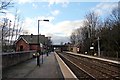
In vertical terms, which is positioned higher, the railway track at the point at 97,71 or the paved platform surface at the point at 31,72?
the paved platform surface at the point at 31,72

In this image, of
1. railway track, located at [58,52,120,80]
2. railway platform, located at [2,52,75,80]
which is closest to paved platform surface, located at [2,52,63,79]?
railway platform, located at [2,52,75,80]

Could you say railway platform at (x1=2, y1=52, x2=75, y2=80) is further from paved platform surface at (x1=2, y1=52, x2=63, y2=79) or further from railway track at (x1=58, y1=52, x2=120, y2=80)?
railway track at (x1=58, y1=52, x2=120, y2=80)

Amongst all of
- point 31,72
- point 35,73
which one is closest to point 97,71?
point 31,72

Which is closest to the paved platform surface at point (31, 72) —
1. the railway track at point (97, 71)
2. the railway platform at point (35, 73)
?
the railway platform at point (35, 73)

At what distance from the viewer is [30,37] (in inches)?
4835

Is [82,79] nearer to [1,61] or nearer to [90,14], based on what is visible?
[1,61]

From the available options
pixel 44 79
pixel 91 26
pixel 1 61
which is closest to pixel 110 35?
pixel 91 26

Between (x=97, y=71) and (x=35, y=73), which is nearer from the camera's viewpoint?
(x=35, y=73)

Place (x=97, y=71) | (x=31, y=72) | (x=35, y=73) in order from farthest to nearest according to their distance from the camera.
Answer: (x=97, y=71), (x=31, y=72), (x=35, y=73)

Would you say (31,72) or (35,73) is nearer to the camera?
(35,73)

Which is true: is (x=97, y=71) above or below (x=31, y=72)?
below

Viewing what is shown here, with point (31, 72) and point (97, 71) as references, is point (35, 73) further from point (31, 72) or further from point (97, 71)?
point (97, 71)

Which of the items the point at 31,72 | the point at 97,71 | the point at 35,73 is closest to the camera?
the point at 35,73

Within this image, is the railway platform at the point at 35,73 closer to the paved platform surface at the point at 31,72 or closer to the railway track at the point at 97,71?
the paved platform surface at the point at 31,72
